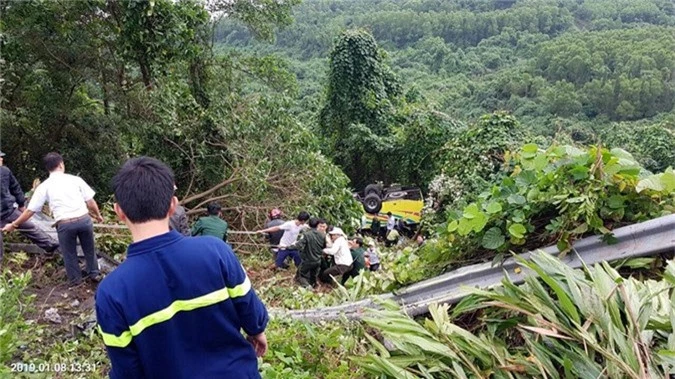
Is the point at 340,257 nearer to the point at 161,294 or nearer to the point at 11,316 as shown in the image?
the point at 11,316

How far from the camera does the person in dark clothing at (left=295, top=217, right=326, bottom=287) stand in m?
5.89

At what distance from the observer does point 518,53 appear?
5353 cm

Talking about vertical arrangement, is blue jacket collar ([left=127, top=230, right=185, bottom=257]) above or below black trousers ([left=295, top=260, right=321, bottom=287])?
above

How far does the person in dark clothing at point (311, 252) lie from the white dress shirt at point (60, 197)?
2547mm

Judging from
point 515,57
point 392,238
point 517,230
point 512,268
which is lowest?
point 515,57

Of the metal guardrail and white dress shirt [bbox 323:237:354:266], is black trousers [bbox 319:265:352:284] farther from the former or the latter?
the metal guardrail

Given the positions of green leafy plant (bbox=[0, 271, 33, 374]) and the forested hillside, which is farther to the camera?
the forested hillside

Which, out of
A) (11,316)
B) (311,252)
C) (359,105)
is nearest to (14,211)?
(11,316)

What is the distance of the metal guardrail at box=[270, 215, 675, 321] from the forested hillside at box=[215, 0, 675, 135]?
51.1ft

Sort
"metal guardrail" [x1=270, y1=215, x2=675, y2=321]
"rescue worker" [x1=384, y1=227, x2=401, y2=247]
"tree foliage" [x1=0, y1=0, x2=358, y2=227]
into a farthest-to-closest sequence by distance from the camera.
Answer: "rescue worker" [x1=384, y1=227, x2=401, y2=247], "tree foliage" [x1=0, y1=0, x2=358, y2=227], "metal guardrail" [x1=270, y1=215, x2=675, y2=321]

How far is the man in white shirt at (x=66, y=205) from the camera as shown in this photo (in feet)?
13.1

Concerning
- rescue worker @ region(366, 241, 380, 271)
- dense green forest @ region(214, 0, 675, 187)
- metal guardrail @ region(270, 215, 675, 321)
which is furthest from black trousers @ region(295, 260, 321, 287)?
dense green forest @ region(214, 0, 675, 187)

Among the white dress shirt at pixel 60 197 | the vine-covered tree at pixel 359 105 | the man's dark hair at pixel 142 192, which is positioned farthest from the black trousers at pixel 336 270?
the vine-covered tree at pixel 359 105

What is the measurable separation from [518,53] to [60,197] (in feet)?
184
